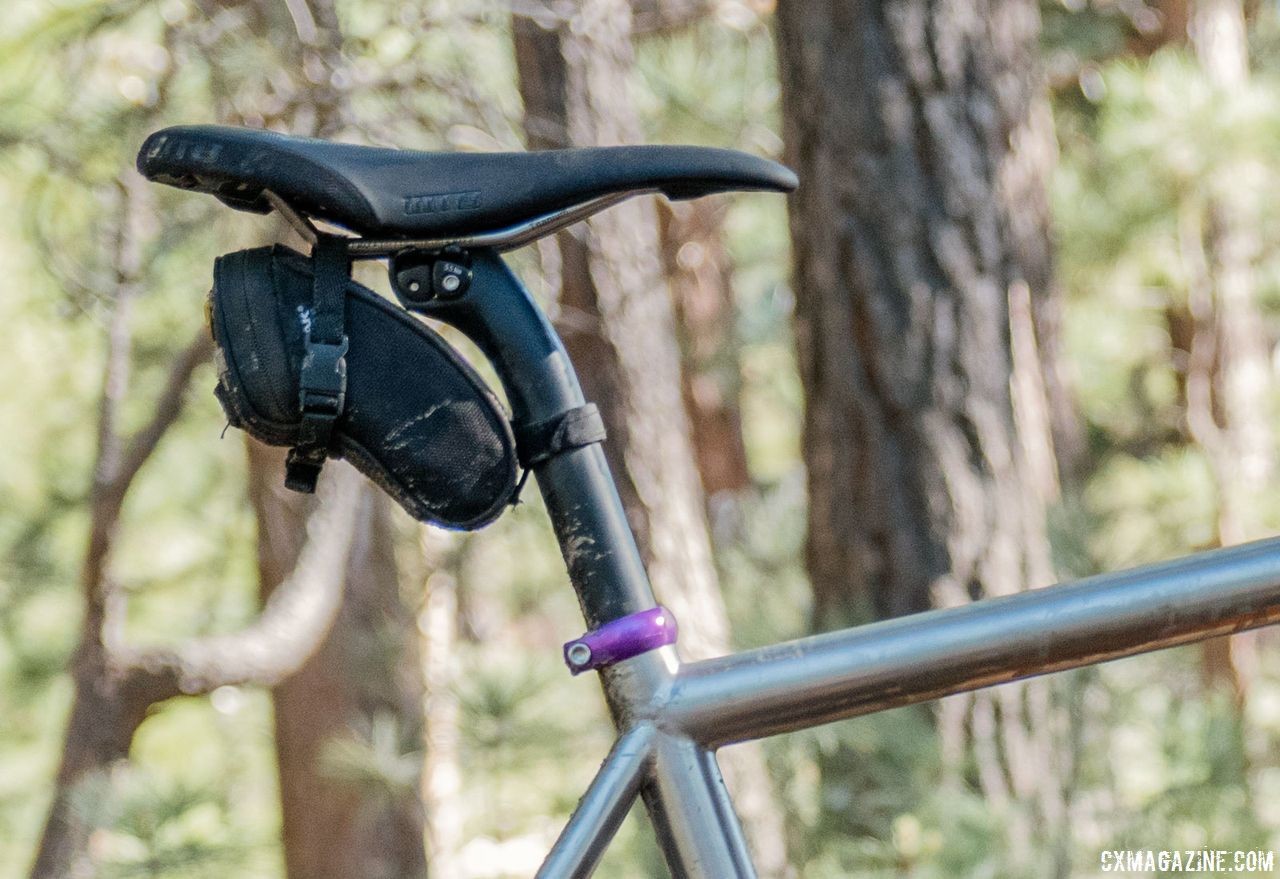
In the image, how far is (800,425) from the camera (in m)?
2.29

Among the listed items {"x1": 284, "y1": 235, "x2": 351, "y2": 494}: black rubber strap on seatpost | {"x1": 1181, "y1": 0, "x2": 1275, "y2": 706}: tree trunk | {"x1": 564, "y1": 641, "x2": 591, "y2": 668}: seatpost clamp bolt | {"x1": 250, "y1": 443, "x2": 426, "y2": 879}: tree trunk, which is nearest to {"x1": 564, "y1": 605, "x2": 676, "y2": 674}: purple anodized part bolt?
{"x1": 564, "y1": 641, "x2": 591, "y2": 668}: seatpost clamp bolt

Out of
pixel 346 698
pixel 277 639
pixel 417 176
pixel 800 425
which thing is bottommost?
pixel 346 698

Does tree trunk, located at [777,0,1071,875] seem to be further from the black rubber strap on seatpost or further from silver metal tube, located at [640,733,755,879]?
the black rubber strap on seatpost

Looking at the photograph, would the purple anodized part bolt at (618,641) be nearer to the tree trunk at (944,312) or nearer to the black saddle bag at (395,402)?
the black saddle bag at (395,402)

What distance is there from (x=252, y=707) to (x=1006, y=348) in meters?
3.55

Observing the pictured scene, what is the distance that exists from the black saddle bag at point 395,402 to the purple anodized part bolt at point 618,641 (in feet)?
0.27

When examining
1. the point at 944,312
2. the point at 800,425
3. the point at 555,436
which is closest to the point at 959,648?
the point at 555,436

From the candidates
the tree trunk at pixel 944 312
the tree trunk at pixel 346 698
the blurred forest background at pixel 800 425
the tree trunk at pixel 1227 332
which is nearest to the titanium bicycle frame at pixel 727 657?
the blurred forest background at pixel 800 425

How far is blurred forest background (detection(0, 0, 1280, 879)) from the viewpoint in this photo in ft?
5.42

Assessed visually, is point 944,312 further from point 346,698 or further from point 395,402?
point 346,698

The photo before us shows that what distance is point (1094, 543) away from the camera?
175 cm

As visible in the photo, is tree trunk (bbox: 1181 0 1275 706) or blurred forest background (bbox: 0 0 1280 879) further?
tree trunk (bbox: 1181 0 1275 706)

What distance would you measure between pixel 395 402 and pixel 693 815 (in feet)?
0.87

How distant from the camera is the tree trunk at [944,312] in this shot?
1.65 meters
